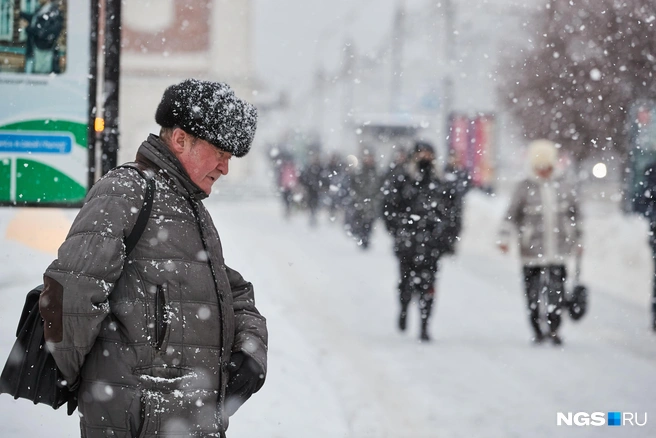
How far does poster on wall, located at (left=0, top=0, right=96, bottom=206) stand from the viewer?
16.0 ft

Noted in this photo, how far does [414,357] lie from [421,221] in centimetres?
134

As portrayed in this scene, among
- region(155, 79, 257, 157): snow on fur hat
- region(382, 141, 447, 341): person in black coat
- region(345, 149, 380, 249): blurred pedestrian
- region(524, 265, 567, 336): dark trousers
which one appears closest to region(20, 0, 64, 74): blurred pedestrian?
region(155, 79, 257, 157): snow on fur hat

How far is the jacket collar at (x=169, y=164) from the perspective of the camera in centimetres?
259

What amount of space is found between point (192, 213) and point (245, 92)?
39.0m

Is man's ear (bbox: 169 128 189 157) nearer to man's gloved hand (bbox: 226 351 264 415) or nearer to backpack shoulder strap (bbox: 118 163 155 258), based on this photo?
backpack shoulder strap (bbox: 118 163 155 258)

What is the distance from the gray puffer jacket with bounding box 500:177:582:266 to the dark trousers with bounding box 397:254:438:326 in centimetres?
73

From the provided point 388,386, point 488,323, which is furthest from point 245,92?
point 388,386

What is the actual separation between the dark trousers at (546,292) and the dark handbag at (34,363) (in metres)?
6.26

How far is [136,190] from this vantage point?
2467 millimetres

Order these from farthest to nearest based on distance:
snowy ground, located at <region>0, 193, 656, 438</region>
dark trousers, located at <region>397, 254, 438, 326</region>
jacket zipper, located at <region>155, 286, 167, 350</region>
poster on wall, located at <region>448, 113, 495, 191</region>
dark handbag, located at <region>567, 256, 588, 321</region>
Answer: poster on wall, located at <region>448, 113, 495, 191</region> → dark trousers, located at <region>397, 254, 438, 326</region> → dark handbag, located at <region>567, 256, 588, 321</region> → snowy ground, located at <region>0, 193, 656, 438</region> → jacket zipper, located at <region>155, 286, 167, 350</region>

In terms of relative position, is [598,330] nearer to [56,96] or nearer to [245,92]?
[56,96]

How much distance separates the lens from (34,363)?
2482mm

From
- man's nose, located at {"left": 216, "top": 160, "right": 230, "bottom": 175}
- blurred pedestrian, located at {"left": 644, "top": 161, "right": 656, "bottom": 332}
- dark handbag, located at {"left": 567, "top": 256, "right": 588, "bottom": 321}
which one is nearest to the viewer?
man's nose, located at {"left": 216, "top": 160, "right": 230, "bottom": 175}

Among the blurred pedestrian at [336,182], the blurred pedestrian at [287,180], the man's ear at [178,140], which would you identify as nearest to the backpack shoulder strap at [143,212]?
the man's ear at [178,140]
